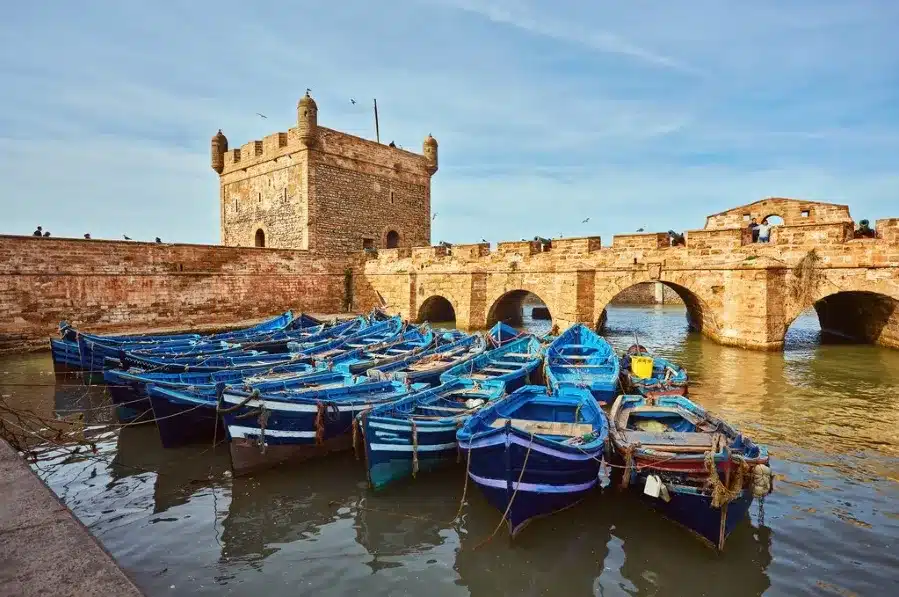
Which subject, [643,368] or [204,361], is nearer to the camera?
[643,368]

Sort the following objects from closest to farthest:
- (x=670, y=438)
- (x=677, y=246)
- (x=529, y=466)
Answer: (x=529, y=466)
(x=670, y=438)
(x=677, y=246)

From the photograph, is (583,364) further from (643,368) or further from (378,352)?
(378,352)

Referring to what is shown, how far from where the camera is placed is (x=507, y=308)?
86.9ft

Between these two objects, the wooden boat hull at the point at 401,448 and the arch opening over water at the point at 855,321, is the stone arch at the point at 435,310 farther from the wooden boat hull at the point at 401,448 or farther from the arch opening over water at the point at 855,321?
the wooden boat hull at the point at 401,448

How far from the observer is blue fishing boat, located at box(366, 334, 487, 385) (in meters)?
9.87

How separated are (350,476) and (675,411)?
4865 millimetres

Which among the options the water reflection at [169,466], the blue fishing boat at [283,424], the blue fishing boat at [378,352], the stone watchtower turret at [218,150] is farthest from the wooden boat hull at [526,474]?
the stone watchtower turret at [218,150]

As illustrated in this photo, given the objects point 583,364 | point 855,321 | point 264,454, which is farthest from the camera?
point 855,321

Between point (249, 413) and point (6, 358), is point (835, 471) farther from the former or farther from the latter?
point (6, 358)

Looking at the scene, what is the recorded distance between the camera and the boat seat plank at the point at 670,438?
6137 millimetres

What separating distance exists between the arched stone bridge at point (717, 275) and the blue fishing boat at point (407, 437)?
1260 cm

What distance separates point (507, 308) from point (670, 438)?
2010 cm

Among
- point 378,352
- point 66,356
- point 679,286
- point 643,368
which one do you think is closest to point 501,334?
point 378,352

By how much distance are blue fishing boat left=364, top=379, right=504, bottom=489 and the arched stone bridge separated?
41.3 ft
